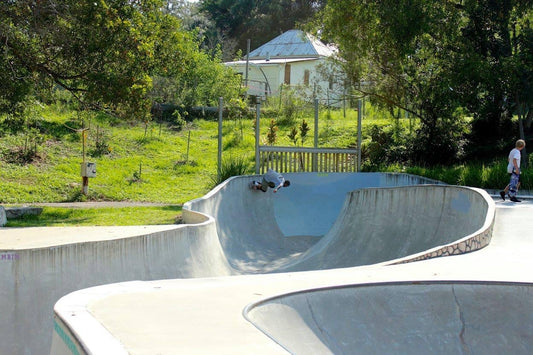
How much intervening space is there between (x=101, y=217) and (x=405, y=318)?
1063cm

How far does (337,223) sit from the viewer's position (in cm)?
1474

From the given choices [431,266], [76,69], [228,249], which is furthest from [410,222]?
[76,69]

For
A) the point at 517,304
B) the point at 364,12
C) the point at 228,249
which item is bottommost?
the point at 228,249

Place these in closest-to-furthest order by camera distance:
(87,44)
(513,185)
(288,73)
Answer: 1. (513,185)
2. (87,44)
3. (288,73)

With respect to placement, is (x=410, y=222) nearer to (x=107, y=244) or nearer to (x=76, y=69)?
(x=107, y=244)

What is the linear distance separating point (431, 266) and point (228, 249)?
21.5 feet

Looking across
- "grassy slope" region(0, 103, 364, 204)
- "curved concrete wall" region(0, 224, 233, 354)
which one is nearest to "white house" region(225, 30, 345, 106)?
"grassy slope" region(0, 103, 364, 204)

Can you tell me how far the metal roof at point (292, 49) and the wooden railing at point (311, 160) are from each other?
25.2 m

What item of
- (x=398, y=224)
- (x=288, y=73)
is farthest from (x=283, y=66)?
(x=398, y=224)

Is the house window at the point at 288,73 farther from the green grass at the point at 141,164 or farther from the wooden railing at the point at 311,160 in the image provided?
the wooden railing at the point at 311,160

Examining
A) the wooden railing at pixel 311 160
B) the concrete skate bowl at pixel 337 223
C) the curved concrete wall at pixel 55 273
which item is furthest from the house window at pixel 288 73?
the curved concrete wall at pixel 55 273

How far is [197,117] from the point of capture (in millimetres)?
31469

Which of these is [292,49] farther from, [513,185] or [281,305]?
[281,305]

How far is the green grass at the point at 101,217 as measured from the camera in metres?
13.8
